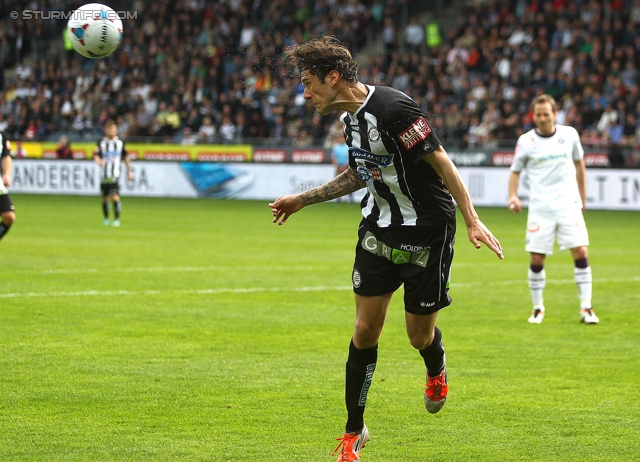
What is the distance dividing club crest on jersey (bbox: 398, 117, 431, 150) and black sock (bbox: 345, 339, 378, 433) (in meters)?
1.20

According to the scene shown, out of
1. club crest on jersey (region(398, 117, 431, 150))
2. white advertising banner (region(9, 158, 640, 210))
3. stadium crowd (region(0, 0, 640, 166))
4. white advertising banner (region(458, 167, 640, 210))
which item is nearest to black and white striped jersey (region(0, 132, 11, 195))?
club crest on jersey (region(398, 117, 431, 150))

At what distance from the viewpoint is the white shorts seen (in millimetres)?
10508

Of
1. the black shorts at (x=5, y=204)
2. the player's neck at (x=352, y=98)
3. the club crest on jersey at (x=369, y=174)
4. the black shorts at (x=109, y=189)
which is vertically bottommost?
the black shorts at (x=109, y=189)

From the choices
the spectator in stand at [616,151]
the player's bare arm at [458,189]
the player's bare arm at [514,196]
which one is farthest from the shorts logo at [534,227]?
the spectator in stand at [616,151]

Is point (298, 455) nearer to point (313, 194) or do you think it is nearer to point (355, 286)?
point (355, 286)

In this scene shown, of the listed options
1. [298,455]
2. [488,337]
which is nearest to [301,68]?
[298,455]

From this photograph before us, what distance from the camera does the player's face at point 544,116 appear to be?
1037 cm

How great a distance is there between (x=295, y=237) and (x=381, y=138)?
48.0 ft

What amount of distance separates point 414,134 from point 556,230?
18.6 feet

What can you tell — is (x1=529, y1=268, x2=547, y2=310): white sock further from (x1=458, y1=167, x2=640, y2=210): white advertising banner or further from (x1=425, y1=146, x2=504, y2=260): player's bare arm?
(x1=458, y1=167, x2=640, y2=210): white advertising banner

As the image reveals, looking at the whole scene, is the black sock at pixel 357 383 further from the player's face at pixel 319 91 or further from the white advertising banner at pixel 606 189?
the white advertising banner at pixel 606 189

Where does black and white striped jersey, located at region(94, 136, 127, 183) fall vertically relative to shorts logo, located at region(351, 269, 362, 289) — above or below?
below

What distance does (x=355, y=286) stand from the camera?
572 centimetres

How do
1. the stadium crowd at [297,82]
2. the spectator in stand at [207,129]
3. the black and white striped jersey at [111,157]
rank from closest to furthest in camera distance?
the black and white striped jersey at [111,157]
the stadium crowd at [297,82]
the spectator in stand at [207,129]
